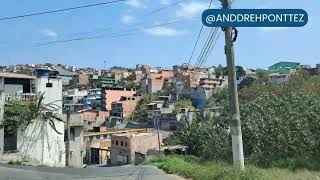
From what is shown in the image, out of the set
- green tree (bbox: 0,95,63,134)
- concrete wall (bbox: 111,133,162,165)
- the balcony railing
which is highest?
the balcony railing

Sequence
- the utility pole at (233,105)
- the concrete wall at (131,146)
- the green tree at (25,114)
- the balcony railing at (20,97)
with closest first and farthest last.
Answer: the utility pole at (233,105) → the green tree at (25,114) → the balcony railing at (20,97) → the concrete wall at (131,146)

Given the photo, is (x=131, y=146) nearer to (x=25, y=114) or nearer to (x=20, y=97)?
(x=20, y=97)

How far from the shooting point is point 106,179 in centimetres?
1466

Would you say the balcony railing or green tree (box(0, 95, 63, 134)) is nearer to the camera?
green tree (box(0, 95, 63, 134))

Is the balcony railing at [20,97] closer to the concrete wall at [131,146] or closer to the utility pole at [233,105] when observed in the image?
the utility pole at [233,105]

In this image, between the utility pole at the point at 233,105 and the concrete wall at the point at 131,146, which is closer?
the utility pole at the point at 233,105

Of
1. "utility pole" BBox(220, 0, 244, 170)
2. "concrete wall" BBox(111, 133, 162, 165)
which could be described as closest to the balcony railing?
"utility pole" BBox(220, 0, 244, 170)

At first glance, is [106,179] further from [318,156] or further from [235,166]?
[318,156]

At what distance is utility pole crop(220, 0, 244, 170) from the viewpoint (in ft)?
41.1

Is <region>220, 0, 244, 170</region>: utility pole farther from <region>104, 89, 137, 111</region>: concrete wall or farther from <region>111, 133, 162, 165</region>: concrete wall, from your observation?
<region>104, 89, 137, 111</region>: concrete wall

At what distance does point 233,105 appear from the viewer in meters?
12.7

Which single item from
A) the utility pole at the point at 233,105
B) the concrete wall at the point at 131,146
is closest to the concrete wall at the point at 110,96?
the concrete wall at the point at 131,146

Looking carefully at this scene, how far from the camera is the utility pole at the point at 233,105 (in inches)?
494

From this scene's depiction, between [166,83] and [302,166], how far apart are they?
140 meters
